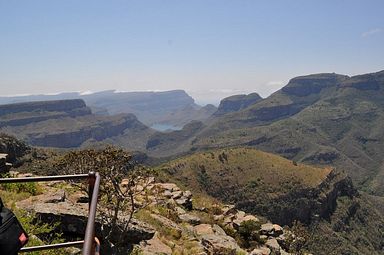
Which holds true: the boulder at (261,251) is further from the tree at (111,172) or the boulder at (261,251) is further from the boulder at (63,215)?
the boulder at (63,215)

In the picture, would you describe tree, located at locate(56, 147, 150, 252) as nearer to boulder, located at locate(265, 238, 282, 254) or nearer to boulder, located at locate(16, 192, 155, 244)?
boulder, located at locate(16, 192, 155, 244)

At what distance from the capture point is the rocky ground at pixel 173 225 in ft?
36.3

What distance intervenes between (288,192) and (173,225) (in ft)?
339

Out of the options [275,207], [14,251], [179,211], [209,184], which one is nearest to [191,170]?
[209,184]

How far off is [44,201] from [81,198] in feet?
12.6

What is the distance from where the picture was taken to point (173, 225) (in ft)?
55.9

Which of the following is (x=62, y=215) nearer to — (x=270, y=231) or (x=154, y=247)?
(x=154, y=247)

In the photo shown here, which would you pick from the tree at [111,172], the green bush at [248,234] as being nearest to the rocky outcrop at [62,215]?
the tree at [111,172]

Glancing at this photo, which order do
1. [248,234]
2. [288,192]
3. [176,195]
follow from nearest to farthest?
[248,234] → [176,195] → [288,192]

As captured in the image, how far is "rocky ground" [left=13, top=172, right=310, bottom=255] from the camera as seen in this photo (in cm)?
1105

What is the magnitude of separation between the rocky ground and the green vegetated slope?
259ft

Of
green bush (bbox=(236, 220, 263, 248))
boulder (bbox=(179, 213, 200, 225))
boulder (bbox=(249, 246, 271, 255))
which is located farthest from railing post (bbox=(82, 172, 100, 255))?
green bush (bbox=(236, 220, 263, 248))

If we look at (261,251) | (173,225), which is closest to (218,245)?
(173,225)

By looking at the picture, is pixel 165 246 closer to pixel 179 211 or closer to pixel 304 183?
pixel 179 211
